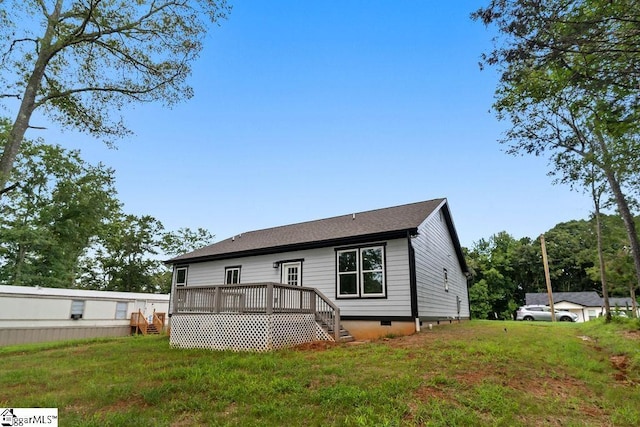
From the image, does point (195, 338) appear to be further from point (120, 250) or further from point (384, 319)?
point (120, 250)

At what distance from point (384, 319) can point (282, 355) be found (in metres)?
4.52

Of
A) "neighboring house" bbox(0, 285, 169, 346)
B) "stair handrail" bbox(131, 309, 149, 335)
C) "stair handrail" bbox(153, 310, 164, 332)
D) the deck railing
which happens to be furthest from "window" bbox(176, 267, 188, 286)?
"stair handrail" bbox(153, 310, 164, 332)

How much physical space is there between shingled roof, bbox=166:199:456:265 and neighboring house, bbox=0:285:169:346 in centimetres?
944

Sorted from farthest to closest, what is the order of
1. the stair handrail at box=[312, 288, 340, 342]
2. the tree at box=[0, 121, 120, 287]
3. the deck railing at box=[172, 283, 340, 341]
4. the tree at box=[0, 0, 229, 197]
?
the tree at box=[0, 121, 120, 287], the stair handrail at box=[312, 288, 340, 342], the deck railing at box=[172, 283, 340, 341], the tree at box=[0, 0, 229, 197]

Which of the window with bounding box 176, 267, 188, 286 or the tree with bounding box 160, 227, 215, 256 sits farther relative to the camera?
the tree with bounding box 160, 227, 215, 256

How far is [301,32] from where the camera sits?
14117mm

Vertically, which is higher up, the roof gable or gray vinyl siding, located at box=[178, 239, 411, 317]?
gray vinyl siding, located at box=[178, 239, 411, 317]

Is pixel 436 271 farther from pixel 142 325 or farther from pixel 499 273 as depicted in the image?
pixel 499 273

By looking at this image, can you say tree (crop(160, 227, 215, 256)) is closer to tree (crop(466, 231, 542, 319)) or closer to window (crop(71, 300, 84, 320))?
window (crop(71, 300, 84, 320))

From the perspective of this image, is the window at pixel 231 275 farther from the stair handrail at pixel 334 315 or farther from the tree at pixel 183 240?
the tree at pixel 183 240

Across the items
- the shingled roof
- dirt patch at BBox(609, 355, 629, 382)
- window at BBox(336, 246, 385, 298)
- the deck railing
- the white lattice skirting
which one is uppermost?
the shingled roof

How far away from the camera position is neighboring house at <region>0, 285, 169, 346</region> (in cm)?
1930

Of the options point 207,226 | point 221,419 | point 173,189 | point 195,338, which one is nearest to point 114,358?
point 195,338

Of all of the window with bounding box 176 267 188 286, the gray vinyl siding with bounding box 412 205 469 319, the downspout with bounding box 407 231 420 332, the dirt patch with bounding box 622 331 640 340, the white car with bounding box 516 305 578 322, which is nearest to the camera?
the dirt patch with bounding box 622 331 640 340
